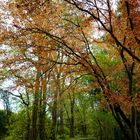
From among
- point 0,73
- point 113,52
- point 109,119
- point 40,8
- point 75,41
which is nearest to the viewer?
point 40,8

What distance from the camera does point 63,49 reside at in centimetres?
1156

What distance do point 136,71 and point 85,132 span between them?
125 feet

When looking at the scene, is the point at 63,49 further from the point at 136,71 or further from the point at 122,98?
the point at 136,71

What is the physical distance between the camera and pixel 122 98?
36.8 ft

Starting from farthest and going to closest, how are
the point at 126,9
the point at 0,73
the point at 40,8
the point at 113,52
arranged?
the point at 0,73 → the point at 113,52 → the point at 126,9 → the point at 40,8

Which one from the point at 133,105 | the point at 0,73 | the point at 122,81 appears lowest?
the point at 133,105

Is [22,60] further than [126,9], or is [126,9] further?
[22,60]

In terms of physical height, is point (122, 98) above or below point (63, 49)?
below

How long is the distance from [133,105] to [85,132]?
133ft

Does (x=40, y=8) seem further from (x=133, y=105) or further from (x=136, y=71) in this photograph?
(x=136, y=71)

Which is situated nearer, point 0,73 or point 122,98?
point 122,98

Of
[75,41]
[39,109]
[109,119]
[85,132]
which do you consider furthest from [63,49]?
[85,132]

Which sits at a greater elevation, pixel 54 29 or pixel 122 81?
pixel 54 29

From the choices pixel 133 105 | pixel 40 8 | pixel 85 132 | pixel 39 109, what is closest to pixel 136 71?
pixel 133 105
